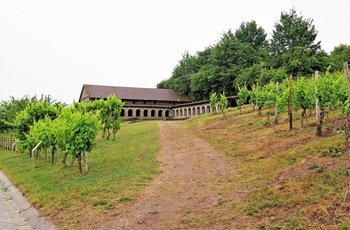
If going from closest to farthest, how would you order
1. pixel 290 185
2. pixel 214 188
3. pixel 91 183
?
1. pixel 290 185
2. pixel 214 188
3. pixel 91 183

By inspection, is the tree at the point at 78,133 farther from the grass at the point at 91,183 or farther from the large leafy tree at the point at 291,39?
the large leafy tree at the point at 291,39

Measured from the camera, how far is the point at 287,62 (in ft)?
136

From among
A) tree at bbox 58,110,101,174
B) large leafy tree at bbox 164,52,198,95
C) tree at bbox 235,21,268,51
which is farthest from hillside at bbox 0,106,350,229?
large leafy tree at bbox 164,52,198,95

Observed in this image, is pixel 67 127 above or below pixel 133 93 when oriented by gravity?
→ below

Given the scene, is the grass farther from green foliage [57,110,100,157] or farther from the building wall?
the building wall

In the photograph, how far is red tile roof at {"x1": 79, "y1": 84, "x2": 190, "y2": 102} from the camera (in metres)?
59.4

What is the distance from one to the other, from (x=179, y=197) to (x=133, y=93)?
5555 centimetres

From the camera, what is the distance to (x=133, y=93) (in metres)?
63.6

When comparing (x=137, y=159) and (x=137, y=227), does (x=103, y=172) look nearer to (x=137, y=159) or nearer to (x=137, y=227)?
(x=137, y=159)

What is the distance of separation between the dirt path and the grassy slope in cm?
52

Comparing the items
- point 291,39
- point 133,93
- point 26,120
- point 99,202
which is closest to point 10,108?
point 26,120

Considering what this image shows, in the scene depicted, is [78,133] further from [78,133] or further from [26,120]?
[26,120]

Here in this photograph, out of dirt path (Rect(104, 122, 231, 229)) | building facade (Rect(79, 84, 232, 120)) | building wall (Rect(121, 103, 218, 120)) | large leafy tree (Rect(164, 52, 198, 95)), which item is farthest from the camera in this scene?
large leafy tree (Rect(164, 52, 198, 95))

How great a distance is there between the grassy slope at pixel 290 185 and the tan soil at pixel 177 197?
531 mm
